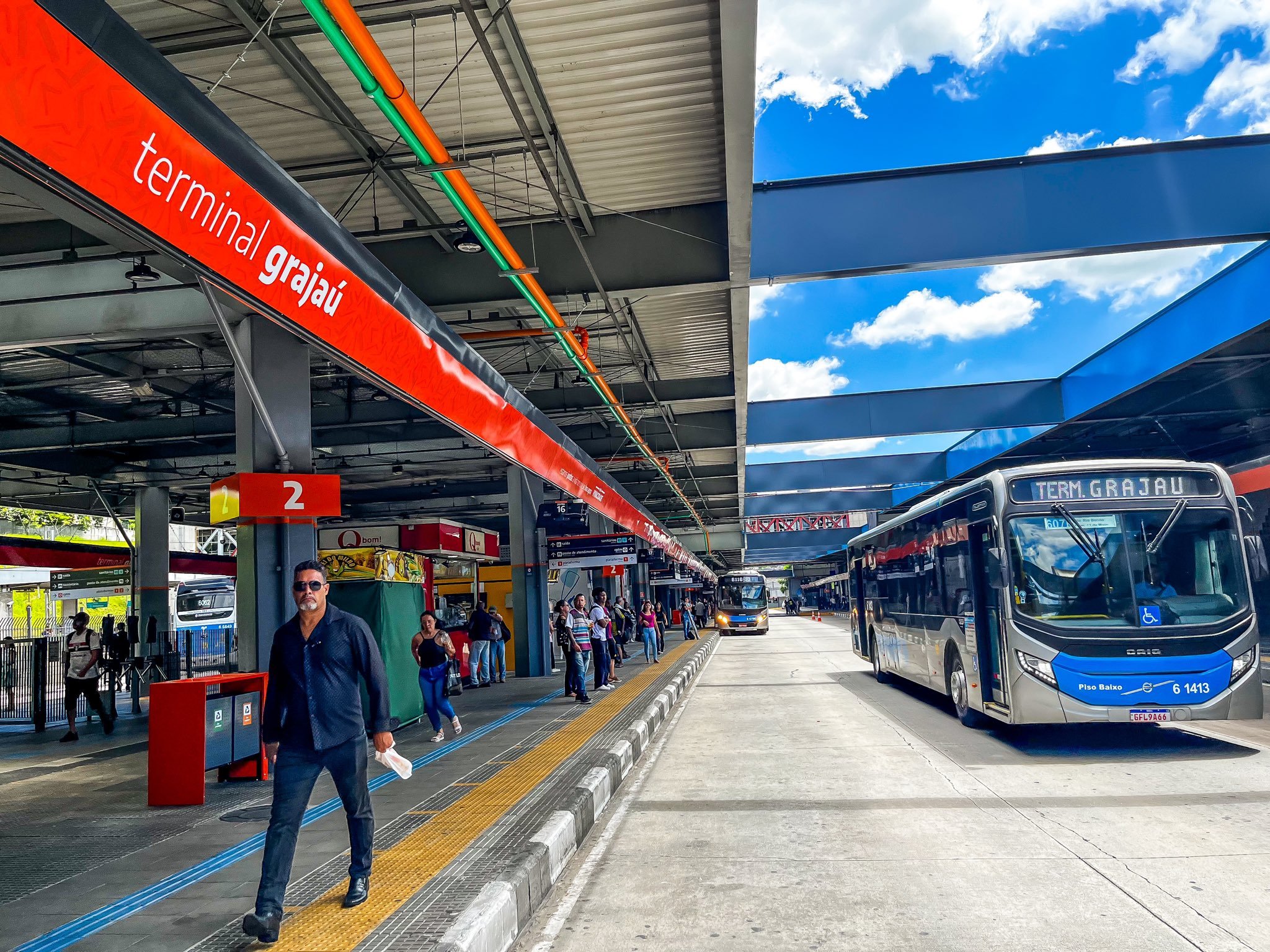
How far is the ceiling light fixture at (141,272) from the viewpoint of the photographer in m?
10.7

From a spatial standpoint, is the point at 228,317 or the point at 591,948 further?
the point at 228,317

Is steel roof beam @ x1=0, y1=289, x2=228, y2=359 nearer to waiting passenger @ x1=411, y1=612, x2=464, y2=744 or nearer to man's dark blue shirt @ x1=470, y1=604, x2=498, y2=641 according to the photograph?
waiting passenger @ x1=411, y1=612, x2=464, y2=744

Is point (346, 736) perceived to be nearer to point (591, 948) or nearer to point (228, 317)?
point (591, 948)

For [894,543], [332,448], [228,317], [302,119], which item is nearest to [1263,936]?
[302,119]

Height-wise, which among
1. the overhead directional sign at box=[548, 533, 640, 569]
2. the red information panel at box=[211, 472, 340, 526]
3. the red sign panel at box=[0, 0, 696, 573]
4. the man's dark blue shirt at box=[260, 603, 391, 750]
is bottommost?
the man's dark blue shirt at box=[260, 603, 391, 750]

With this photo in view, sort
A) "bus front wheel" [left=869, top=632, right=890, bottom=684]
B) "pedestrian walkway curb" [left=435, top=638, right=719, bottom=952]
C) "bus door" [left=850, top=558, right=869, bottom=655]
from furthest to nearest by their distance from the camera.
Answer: "bus door" [left=850, top=558, right=869, bottom=655], "bus front wheel" [left=869, top=632, right=890, bottom=684], "pedestrian walkway curb" [left=435, top=638, right=719, bottom=952]

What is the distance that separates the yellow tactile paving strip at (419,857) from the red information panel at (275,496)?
3.64 metres

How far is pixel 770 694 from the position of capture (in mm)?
17891

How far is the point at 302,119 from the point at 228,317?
3.06 m

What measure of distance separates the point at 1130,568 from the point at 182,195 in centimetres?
950

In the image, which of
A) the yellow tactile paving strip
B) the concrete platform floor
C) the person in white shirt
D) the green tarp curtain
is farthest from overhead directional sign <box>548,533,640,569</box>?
the yellow tactile paving strip

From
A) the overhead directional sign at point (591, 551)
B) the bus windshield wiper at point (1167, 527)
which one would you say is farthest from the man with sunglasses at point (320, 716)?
the overhead directional sign at point (591, 551)

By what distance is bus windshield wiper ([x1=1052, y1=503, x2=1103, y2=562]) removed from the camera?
10.2 meters

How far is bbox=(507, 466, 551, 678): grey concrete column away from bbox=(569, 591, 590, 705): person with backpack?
6.31 meters
